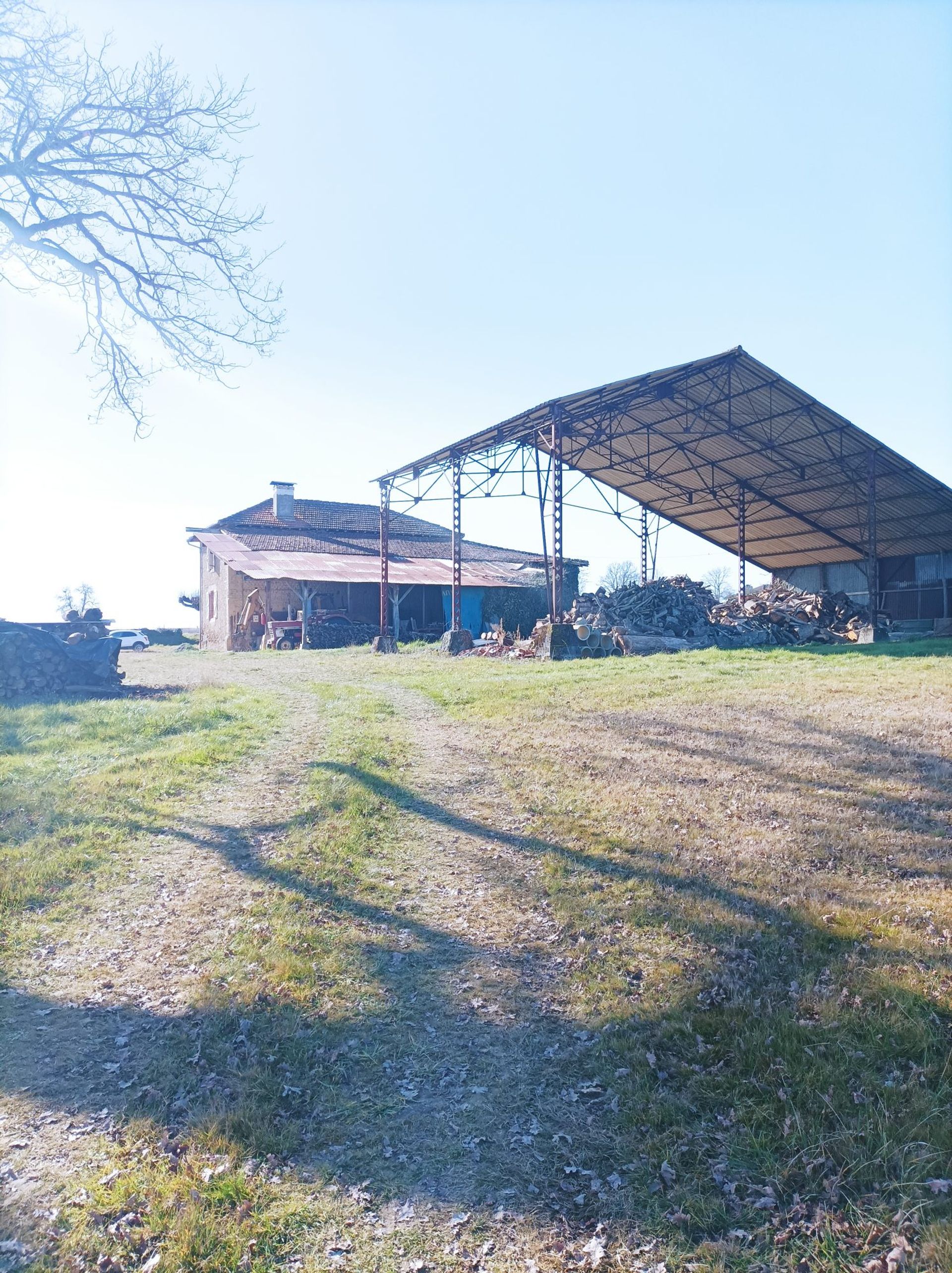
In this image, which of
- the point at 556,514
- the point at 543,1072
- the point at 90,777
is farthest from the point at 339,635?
the point at 543,1072

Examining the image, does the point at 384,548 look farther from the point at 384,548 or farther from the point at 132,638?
the point at 132,638

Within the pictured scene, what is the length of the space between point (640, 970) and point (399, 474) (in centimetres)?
2368

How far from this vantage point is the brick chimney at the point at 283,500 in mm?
35969

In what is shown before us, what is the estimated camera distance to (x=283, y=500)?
3625 cm

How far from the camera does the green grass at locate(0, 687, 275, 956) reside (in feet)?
18.1

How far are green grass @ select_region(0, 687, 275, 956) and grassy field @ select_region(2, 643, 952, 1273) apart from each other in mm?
48

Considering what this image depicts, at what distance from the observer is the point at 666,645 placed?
65.3ft

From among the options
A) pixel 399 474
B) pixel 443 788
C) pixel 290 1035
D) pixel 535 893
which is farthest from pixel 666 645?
pixel 290 1035

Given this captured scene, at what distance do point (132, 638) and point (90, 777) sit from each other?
31.5m

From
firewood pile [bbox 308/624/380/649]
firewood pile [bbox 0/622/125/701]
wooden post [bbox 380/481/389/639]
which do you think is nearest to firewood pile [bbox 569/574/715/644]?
wooden post [bbox 380/481/389/639]

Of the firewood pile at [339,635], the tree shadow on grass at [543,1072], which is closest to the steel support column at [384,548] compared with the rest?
the firewood pile at [339,635]

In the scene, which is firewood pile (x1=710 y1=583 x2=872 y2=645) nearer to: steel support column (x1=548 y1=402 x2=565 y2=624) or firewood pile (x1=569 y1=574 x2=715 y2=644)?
firewood pile (x1=569 y1=574 x2=715 y2=644)

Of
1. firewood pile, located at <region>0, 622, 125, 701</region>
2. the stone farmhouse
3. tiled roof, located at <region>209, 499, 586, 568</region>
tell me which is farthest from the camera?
tiled roof, located at <region>209, 499, 586, 568</region>

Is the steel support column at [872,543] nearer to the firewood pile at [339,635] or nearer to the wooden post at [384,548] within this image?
the wooden post at [384,548]
